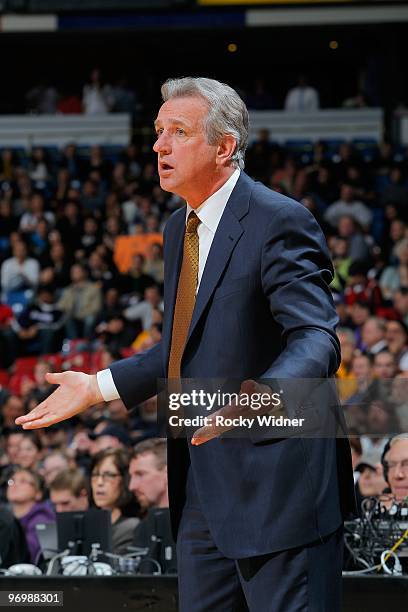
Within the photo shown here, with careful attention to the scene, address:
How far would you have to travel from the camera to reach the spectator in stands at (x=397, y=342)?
28.5 feet

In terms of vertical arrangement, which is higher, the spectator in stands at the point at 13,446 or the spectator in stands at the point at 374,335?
the spectator in stands at the point at 374,335

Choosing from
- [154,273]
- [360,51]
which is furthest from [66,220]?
[360,51]

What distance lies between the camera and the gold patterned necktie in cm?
Result: 268

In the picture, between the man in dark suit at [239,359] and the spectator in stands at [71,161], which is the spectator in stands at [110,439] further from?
the spectator in stands at [71,161]

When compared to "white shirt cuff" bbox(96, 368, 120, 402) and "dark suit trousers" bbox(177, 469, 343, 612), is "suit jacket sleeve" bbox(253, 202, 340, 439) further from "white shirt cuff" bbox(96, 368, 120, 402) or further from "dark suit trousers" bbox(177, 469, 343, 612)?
"white shirt cuff" bbox(96, 368, 120, 402)

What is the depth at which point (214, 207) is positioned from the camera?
2691 millimetres

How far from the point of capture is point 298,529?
8.07ft

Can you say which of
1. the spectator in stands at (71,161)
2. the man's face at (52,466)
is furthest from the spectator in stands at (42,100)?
the man's face at (52,466)

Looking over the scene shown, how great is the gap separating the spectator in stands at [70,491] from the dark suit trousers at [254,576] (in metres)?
3.21

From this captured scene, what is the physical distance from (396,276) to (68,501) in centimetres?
578

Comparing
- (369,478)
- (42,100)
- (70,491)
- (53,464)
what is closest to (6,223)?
(42,100)

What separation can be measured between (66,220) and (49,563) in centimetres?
923

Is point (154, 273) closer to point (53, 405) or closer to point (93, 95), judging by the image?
point (93, 95)

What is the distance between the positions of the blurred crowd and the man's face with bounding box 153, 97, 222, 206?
1939 millimetres
